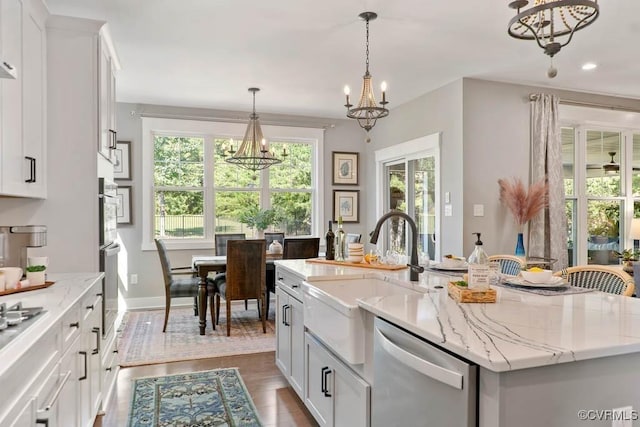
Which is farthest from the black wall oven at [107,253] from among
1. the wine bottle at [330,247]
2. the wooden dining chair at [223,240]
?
the wooden dining chair at [223,240]

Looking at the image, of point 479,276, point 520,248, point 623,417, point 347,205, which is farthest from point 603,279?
point 347,205

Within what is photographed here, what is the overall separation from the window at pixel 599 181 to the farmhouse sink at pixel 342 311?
3648 millimetres

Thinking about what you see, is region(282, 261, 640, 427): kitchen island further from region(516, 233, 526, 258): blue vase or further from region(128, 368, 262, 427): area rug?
region(516, 233, 526, 258): blue vase

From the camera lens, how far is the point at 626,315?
143 centimetres

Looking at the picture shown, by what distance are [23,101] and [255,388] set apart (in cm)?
227

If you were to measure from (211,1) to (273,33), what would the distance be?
2.03ft

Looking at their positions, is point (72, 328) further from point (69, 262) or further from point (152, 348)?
point (152, 348)

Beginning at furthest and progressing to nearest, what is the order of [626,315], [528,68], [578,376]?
[528,68], [626,315], [578,376]

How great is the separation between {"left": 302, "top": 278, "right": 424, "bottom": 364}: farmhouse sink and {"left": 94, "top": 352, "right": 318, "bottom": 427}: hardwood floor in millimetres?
646

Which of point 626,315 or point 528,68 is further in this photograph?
point 528,68

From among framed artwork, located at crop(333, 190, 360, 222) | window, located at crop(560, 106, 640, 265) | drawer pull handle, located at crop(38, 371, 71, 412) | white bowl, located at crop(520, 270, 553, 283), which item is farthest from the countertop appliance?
window, located at crop(560, 106, 640, 265)

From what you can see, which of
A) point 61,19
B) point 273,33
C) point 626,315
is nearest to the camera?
point 626,315

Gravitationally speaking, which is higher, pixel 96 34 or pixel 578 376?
pixel 96 34

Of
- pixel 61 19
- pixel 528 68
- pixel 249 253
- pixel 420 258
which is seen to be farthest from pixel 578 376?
pixel 528 68
